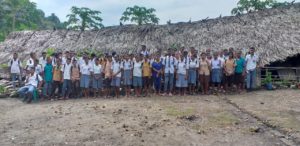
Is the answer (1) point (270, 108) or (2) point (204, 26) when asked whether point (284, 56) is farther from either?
(1) point (270, 108)

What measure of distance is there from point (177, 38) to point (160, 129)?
1000cm

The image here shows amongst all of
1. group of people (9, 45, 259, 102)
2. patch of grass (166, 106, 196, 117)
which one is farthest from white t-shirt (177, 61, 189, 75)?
patch of grass (166, 106, 196, 117)

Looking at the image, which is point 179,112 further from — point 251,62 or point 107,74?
point 251,62

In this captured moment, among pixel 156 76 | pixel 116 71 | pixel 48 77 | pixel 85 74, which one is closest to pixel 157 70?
pixel 156 76

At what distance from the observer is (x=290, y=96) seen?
42.2 feet

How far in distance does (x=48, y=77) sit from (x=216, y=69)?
5701 mm

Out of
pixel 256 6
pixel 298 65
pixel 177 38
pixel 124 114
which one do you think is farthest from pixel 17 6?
pixel 124 114

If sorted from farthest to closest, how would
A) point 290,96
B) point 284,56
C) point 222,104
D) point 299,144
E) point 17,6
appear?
point 17,6 < point 284,56 < point 290,96 < point 222,104 < point 299,144

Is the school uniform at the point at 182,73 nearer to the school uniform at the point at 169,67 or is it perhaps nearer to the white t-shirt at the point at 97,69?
the school uniform at the point at 169,67

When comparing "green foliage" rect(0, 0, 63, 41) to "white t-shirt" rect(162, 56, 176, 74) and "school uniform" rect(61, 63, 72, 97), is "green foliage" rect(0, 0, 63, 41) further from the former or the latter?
"white t-shirt" rect(162, 56, 176, 74)

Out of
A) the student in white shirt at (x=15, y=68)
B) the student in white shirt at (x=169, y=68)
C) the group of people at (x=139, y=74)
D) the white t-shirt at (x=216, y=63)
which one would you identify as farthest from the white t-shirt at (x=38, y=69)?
the white t-shirt at (x=216, y=63)

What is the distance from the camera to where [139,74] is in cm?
1346

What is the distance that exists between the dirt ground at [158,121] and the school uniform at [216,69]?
86 centimetres

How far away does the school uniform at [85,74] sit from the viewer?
44.5 ft
